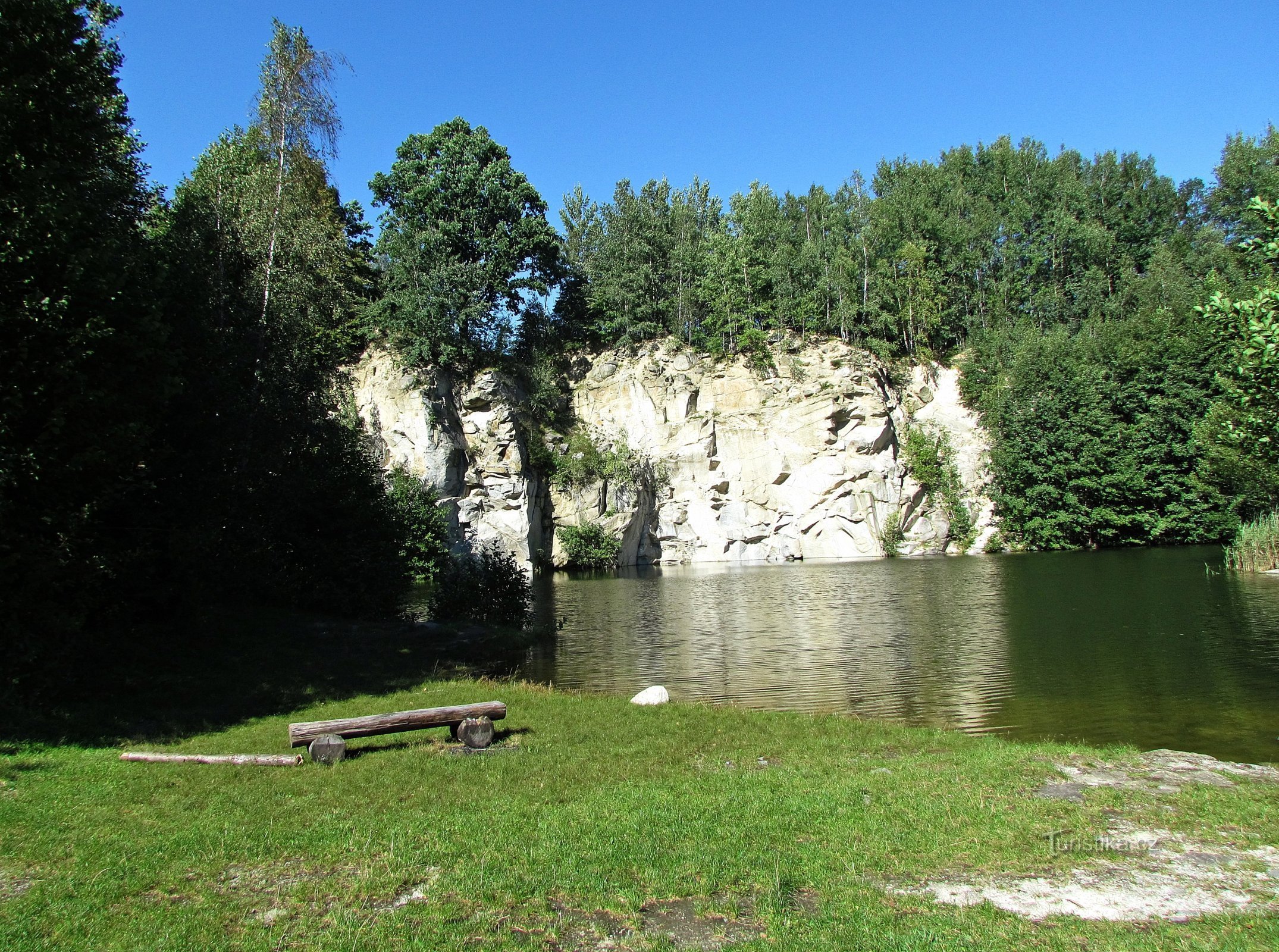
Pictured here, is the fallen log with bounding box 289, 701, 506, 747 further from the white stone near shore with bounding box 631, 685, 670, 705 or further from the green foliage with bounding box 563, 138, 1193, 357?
the green foliage with bounding box 563, 138, 1193, 357

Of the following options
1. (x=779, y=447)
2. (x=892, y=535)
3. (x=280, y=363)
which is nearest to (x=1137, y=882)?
(x=280, y=363)

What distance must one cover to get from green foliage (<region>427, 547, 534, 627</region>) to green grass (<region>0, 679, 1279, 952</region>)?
45.2ft

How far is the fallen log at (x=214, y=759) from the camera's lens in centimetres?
916

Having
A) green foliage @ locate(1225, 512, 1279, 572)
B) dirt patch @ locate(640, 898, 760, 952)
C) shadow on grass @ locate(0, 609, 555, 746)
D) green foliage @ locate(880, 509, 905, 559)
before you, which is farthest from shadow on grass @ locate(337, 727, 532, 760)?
green foliage @ locate(880, 509, 905, 559)

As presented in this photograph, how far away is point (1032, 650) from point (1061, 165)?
64513 mm

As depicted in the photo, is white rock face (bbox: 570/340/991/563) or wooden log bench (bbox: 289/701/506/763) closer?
wooden log bench (bbox: 289/701/506/763)

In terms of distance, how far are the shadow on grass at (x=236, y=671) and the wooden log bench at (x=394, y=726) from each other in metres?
2.57

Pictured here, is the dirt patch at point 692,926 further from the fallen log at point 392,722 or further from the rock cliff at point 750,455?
the rock cliff at point 750,455

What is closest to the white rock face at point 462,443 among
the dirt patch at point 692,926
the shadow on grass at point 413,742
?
the shadow on grass at point 413,742

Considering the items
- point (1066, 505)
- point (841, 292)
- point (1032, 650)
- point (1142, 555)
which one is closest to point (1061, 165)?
point (841, 292)

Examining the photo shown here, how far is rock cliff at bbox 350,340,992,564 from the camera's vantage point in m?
56.3

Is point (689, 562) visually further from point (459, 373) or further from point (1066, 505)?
point (1066, 505)

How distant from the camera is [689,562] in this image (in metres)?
58.9

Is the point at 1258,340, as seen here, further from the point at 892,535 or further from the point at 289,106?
the point at 892,535
